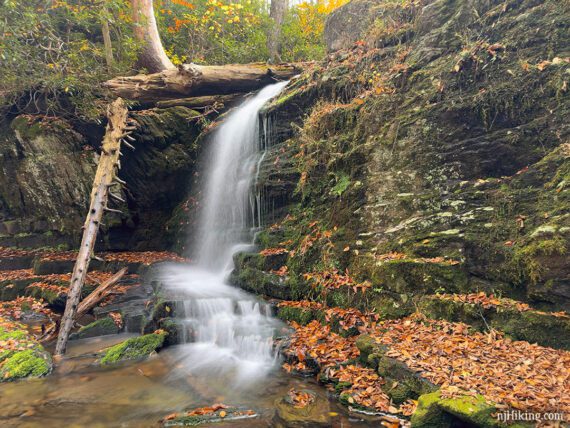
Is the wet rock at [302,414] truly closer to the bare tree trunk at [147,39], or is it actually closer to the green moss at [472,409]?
the green moss at [472,409]

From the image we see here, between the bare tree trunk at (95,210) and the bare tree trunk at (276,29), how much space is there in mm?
9656

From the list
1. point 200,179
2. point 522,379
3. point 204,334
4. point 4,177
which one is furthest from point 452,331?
point 4,177

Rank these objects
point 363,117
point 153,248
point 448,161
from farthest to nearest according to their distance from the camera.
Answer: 1. point 153,248
2. point 363,117
3. point 448,161

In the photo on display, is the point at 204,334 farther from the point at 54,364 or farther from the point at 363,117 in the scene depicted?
the point at 363,117

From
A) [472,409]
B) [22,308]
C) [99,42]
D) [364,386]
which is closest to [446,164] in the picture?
[364,386]

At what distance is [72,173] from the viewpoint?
12.3m

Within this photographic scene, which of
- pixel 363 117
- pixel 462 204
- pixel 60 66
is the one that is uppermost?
pixel 60 66

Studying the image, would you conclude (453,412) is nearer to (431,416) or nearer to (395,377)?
(431,416)

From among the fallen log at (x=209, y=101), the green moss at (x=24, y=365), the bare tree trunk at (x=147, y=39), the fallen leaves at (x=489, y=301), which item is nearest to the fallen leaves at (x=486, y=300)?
the fallen leaves at (x=489, y=301)

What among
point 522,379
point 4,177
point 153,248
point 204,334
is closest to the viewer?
point 522,379

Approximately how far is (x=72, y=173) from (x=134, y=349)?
8.85 metres

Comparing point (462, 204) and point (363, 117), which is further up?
point (363, 117)

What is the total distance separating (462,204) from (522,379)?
2983 mm

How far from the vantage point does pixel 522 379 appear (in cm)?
355
